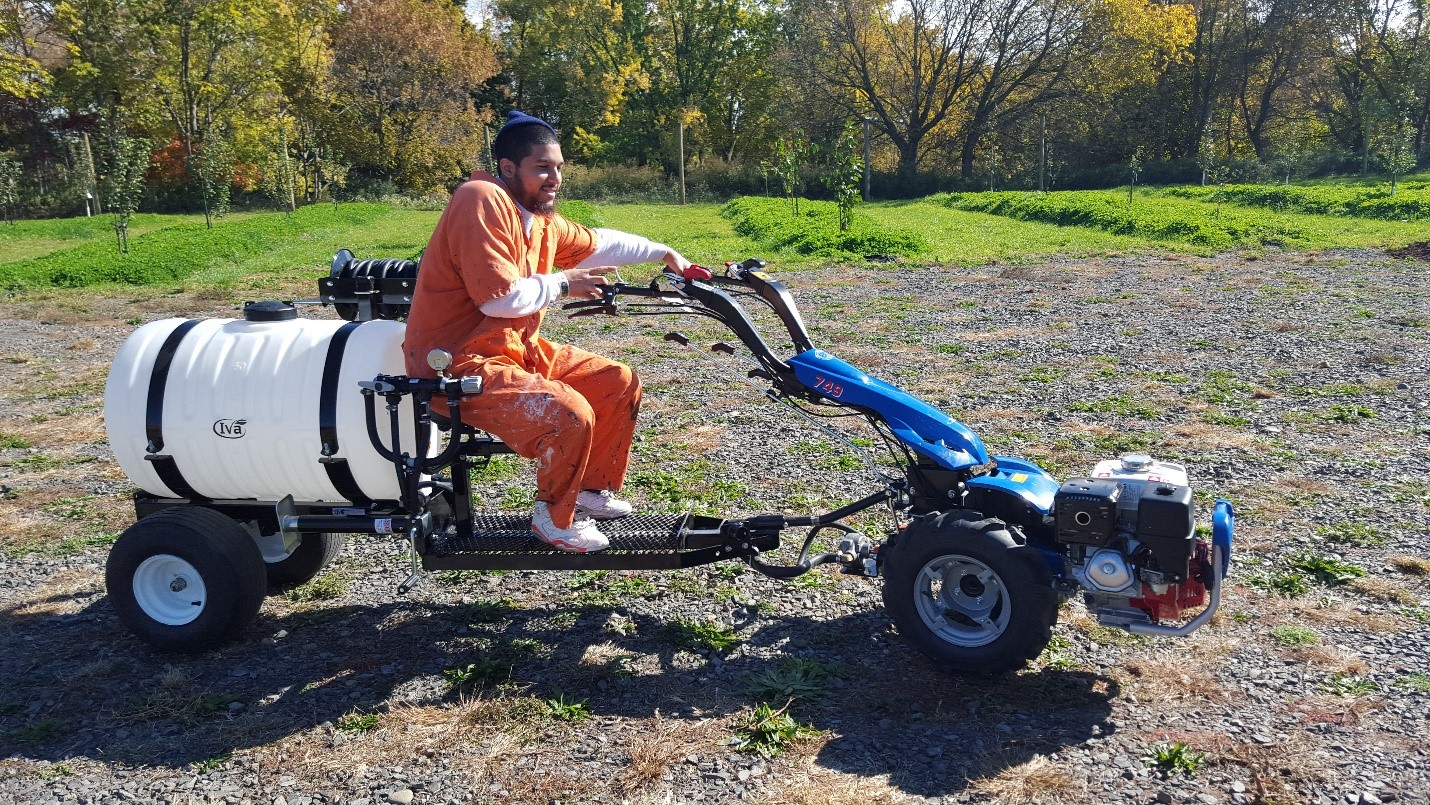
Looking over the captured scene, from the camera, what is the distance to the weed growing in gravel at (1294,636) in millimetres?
4215

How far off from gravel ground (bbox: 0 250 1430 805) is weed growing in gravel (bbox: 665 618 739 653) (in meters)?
0.03

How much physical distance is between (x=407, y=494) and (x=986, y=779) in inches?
97.4

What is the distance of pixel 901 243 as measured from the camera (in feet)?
66.3

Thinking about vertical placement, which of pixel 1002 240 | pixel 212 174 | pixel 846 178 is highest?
pixel 212 174

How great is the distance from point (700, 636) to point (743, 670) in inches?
13.6

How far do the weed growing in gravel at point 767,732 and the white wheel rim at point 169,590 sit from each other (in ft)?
7.76

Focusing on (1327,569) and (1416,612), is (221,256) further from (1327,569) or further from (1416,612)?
(1416,612)

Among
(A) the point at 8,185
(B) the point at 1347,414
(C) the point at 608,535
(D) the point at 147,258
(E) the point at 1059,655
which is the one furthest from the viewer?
(A) the point at 8,185

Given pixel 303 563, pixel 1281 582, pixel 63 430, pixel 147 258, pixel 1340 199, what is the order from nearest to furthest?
pixel 1281 582
pixel 303 563
pixel 63 430
pixel 147 258
pixel 1340 199

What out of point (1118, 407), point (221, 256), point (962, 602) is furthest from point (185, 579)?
point (221, 256)

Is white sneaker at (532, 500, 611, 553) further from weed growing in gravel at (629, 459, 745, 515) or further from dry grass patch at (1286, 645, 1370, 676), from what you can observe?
dry grass patch at (1286, 645, 1370, 676)

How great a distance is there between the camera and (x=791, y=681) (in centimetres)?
409

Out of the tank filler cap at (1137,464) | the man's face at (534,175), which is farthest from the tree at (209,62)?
the tank filler cap at (1137,464)

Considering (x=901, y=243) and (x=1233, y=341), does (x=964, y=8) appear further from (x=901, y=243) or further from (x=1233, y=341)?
(x=1233, y=341)
